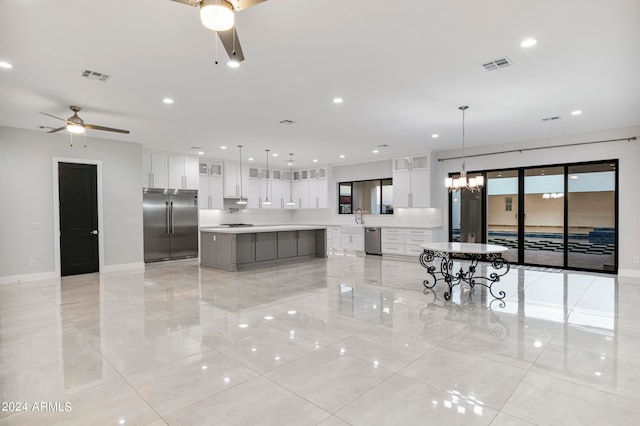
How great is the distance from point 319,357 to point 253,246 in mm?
4934

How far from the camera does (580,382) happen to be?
2.58 meters

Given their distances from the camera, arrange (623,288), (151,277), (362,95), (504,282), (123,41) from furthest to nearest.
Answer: (151,277) < (504,282) < (623,288) < (362,95) < (123,41)

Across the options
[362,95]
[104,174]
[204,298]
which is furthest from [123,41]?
[104,174]

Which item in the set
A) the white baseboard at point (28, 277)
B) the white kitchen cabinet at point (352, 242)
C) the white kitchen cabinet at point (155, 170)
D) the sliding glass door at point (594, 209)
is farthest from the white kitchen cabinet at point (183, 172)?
the sliding glass door at point (594, 209)

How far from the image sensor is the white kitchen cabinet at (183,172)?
8.93 meters

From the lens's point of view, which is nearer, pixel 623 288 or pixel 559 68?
pixel 559 68

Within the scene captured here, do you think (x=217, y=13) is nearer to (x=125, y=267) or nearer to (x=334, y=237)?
(x=125, y=267)

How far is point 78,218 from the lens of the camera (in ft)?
23.0

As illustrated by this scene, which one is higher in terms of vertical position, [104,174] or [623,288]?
[104,174]

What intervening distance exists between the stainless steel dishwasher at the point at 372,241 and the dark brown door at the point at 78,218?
6.77 metres

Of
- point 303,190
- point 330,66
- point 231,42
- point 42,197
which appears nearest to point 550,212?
point 303,190

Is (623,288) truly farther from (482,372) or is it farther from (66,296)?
(66,296)

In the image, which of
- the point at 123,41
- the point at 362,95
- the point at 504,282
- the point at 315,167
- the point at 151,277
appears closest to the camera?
the point at 123,41

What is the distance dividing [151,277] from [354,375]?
541 cm
